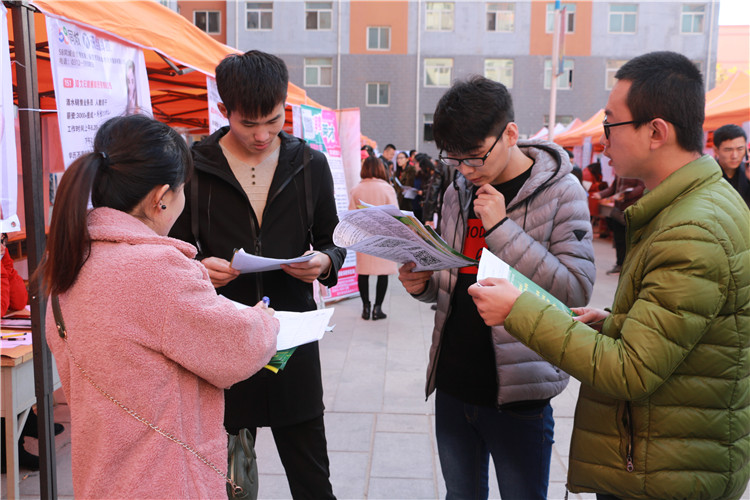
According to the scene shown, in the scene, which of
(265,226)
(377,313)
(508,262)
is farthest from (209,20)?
(508,262)

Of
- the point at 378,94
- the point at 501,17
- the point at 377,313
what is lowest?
the point at 377,313

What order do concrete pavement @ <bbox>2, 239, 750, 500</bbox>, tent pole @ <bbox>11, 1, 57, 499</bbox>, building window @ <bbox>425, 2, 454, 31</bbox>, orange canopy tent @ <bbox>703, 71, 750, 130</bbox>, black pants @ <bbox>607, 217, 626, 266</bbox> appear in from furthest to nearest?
building window @ <bbox>425, 2, 454, 31</bbox>
black pants @ <bbox>607, 217, 626, 266</bbox>
orange canopy tent @ <bbox>703, 71, 750, 130</bbox>
concrete pavement @ <bbox>2, 239, 750, 500</bbox>
tent pole @ <bbox>11, 1, 57, 499</bbox>

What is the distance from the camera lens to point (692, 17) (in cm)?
2522

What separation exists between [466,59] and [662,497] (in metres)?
25.8

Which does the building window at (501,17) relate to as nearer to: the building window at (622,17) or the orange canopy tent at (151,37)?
the building window at (622,17)

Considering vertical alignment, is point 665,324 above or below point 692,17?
below

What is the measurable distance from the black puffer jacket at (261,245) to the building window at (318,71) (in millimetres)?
24840

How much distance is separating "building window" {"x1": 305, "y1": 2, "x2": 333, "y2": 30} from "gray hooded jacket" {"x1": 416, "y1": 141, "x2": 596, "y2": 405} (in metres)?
25.5

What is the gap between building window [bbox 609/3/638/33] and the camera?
2527cm

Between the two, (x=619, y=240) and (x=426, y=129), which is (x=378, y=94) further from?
(x=619, y=240)

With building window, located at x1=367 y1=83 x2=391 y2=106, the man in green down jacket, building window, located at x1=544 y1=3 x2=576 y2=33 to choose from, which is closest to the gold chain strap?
the man in green down jacket

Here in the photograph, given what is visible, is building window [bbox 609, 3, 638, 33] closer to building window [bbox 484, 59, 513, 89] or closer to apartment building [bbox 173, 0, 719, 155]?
apartment building [bbox 173, 0, 719, 155]

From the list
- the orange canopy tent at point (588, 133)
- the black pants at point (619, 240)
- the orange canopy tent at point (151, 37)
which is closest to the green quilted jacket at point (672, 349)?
the orange canopy tent at point (151, 37)

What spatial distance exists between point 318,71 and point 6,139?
2478cm
